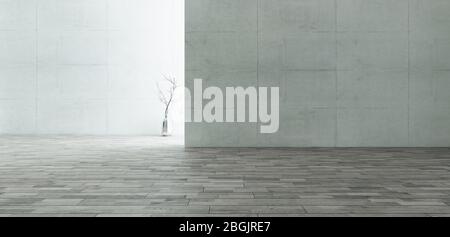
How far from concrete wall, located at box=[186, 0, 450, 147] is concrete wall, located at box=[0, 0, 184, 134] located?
10.1ft

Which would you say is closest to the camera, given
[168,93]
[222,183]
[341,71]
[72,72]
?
[222,183]

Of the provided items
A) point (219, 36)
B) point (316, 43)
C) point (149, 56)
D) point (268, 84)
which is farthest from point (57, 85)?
point (316, 43)

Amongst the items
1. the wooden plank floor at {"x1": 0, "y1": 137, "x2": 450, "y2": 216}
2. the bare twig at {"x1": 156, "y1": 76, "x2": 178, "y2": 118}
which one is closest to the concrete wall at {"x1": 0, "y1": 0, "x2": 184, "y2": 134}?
the bare twig at {"x1": 156, "y1": 76, "x2": 178, "y2": 118}

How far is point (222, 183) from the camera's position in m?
3.67

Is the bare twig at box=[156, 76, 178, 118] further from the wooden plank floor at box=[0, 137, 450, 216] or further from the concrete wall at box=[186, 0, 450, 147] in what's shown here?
the wooden plank floor at box=[0, 137, 450, 216]

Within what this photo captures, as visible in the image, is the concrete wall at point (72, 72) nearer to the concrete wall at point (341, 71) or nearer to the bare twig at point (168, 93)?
the bare twig at point (168, 93)

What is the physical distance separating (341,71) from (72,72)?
19.8 ft

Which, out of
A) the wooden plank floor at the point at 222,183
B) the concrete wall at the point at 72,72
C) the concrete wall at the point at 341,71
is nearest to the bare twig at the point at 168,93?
the concrete wall at the point at 72,72

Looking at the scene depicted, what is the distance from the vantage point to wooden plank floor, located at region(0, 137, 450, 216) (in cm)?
270

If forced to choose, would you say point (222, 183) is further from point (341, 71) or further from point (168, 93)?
point (168, 93)

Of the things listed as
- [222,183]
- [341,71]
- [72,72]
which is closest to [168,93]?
[72,72]

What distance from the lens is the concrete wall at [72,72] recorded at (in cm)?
978

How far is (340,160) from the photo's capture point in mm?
5375
